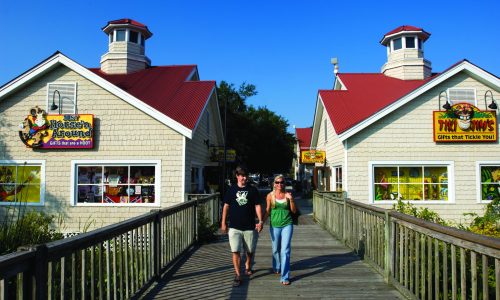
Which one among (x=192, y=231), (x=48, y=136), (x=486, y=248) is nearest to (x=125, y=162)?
(x=48, y=136)

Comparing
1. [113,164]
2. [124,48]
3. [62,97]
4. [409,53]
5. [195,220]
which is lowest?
[195,220]

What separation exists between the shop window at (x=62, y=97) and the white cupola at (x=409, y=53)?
631 inches

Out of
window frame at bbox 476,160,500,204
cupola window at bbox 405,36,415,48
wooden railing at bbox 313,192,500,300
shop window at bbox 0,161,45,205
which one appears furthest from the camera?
cupola window at bbox 405,36,415,48

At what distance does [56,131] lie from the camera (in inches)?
548

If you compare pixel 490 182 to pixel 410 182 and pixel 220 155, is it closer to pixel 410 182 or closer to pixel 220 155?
pixel 410 182

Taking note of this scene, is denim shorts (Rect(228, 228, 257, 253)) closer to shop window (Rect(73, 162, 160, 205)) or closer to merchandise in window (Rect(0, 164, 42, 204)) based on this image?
shop window (Rect(73, 162, 160, 205))

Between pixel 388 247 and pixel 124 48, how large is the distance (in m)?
18.6

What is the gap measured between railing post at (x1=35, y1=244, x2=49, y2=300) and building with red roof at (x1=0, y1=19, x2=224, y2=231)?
1044 centimetres

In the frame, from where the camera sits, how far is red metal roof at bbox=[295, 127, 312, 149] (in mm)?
44125

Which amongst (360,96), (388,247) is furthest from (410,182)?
(388,247)

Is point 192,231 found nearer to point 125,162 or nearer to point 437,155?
point 125,162

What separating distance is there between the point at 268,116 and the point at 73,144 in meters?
25.2

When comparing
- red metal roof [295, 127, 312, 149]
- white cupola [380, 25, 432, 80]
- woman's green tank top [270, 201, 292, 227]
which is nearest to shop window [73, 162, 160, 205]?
woman's green tank top [270, 201, 292, 227]

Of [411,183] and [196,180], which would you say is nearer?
[411,183]
